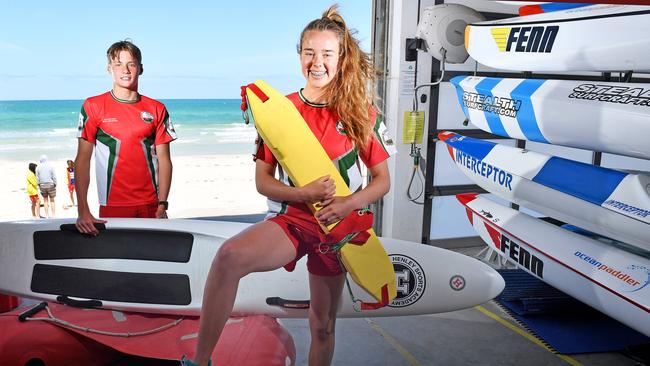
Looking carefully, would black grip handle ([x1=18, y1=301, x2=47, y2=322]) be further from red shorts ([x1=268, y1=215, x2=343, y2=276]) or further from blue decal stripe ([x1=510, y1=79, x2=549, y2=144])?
blue decal stripe ([x1=510, y1=79, x2=549, y2=144])

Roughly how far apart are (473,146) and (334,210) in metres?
2.29

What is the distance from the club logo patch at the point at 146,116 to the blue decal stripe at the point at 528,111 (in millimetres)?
2121

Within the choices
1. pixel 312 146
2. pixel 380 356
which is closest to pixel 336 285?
pixel 312 146

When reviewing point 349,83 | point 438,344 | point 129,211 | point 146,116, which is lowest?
point 438,344

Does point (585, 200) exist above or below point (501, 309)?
above

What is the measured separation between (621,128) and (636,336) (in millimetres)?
1330

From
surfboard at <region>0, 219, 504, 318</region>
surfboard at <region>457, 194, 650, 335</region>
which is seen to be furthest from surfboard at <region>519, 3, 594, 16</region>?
surfboard at <region>0, 219, 504, 318</region>

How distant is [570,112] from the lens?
9.12ft

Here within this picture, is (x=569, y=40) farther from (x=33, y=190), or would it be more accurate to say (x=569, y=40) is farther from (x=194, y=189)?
(x=194, y=189)

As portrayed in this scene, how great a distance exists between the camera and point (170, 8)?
82.2 feet

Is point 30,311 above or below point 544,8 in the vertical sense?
below

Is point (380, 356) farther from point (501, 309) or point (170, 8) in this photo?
point (170, 8)

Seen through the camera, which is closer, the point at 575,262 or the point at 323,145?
the point at 323,145

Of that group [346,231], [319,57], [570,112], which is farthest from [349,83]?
[570,112]
